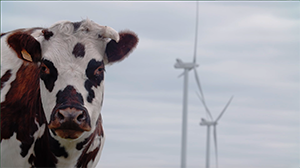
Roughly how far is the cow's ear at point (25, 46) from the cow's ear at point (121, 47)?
1.11m

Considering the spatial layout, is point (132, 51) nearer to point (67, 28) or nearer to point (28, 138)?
point (67, 28)

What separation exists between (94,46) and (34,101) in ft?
4.64

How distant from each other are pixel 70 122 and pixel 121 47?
73.3 inches

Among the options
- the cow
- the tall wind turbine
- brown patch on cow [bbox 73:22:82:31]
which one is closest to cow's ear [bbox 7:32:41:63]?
the cow

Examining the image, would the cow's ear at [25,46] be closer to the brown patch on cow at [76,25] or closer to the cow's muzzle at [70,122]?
the brown patch on cow at [76,25]

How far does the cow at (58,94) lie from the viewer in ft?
21.4

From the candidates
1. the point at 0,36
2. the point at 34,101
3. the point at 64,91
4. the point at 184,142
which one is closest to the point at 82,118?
the point at 64,91

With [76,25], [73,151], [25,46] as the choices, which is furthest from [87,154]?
[76,25]

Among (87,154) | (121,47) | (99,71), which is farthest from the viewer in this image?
(87,154)

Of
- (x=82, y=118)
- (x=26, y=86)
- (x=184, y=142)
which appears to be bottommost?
(x=184, y=142)

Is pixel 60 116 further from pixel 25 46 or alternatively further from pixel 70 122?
pixel 25 46

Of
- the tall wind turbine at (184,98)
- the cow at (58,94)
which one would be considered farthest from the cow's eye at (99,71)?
the tall wind turbine at (184,98)

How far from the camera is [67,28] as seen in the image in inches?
285

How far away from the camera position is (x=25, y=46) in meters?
7.24
